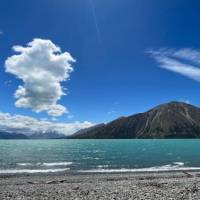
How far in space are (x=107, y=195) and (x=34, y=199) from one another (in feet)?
17.7

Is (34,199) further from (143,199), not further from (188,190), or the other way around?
(188,190)

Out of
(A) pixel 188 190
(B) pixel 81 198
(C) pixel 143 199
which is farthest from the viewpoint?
(A) pixel 188 190

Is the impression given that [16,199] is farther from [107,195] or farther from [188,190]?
[188,190]

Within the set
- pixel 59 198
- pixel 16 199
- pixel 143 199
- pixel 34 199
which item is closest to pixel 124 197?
pixel 143 199

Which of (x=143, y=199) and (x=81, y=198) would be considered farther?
(x=81, y=198)

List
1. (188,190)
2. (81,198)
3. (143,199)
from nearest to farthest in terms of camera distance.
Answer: (143,199), (81,198), (188,190)

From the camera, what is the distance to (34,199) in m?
21.0

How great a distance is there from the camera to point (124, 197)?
69.0 feet

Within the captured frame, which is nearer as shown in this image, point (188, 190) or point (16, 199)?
point (16, 199)

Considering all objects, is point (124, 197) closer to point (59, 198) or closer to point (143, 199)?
point (143, 199)

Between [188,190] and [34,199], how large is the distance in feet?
39.0

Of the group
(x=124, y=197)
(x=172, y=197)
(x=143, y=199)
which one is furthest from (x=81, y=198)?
(x=172, y=197)

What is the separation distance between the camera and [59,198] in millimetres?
21484

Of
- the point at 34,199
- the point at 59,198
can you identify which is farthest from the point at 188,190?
the point at 34,199
